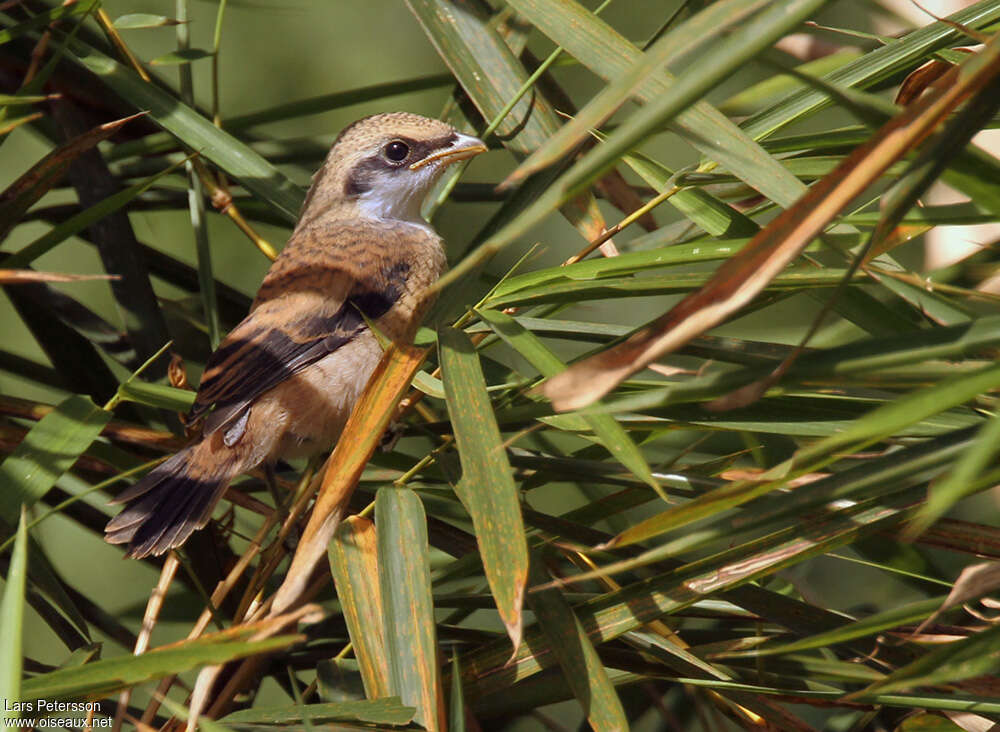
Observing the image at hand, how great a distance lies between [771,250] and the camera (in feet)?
3.77

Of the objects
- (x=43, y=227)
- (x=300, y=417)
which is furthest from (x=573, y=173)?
(x=43, y=227)

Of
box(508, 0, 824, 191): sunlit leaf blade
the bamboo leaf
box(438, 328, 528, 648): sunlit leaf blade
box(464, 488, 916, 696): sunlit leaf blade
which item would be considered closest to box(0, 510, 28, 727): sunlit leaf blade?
box(438, 328, 528, 648): sunlit leaf blade

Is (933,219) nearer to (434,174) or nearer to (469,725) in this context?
(469,725)

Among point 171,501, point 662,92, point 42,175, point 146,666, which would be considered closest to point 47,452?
point 171,501

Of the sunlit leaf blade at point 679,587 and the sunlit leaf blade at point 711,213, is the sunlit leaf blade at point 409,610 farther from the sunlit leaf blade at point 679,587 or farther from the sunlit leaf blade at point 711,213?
the sunlit leaf blade at point 711,213

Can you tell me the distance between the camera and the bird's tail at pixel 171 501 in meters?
2.25

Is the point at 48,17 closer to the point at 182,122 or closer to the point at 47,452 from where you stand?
the point at 182,122

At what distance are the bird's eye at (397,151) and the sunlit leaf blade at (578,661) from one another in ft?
5.81

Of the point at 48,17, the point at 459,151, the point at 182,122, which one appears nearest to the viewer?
the point at 48,17

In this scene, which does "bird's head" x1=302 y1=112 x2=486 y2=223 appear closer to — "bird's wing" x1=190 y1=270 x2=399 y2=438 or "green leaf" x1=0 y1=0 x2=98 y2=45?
"bird's wing" x1=190 y1=270 x2=399 y2=438

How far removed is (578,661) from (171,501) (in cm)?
106

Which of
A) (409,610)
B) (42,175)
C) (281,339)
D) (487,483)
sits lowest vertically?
(409,610)

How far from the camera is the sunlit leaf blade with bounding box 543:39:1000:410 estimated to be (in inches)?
43.8

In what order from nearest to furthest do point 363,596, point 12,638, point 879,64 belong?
point 12,638 → point 363,596 → point 879,64
